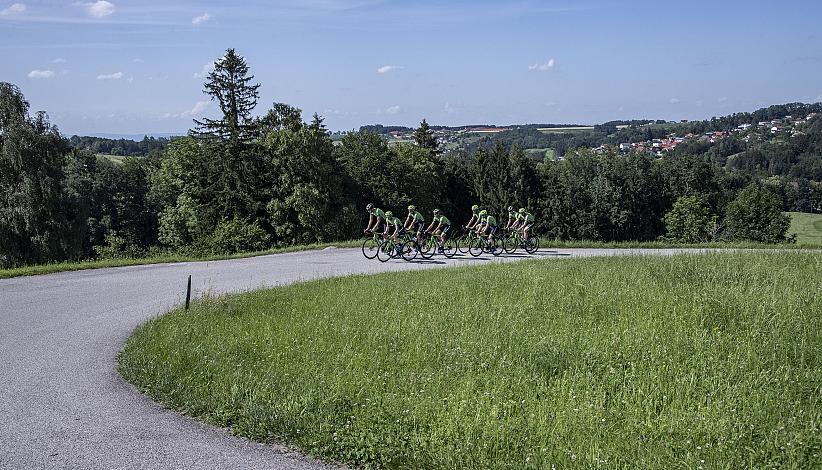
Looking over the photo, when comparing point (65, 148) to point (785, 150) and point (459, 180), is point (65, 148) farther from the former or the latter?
point (785, 150)

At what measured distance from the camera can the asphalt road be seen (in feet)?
19.6

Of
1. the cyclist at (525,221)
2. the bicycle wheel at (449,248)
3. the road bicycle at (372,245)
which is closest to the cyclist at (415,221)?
the road bicycle at (372,245)

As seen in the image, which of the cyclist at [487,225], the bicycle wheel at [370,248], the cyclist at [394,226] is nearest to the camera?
the cyclist at [394,226]

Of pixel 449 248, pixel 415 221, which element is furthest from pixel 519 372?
pixel 449 248

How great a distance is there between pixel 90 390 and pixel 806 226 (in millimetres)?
95699

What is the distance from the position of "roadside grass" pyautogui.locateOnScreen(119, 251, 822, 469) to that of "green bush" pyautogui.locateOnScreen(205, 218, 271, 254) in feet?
83.9

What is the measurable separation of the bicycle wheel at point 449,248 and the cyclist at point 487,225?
3.93 feet

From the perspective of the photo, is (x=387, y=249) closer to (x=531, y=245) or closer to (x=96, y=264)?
(x=531, y=245)

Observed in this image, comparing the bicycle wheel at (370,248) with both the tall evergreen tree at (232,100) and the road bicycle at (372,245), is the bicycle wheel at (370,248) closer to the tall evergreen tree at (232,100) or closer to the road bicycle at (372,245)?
the road bicycle at (372,245)

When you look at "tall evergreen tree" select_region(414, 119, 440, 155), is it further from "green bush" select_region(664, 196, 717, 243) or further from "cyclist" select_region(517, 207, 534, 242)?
"cyclist" select_region(517, 207, 534, 242)

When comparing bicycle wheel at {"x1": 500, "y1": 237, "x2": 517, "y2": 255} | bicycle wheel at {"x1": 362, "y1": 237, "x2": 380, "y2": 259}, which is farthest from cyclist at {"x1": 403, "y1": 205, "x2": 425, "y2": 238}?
bicycle wheel at {"x1": 500, "y1": 237, "x2": 517, "y2": 255}

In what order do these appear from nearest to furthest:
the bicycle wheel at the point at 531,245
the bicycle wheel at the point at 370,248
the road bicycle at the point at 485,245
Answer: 1. the bicycle wheel at the point at 370,248
2. the road bicycle at the point at 485,245
3. the bicycle wheel at the point at 531,245

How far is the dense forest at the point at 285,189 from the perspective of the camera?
123ft

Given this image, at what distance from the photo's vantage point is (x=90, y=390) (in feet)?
26.6
